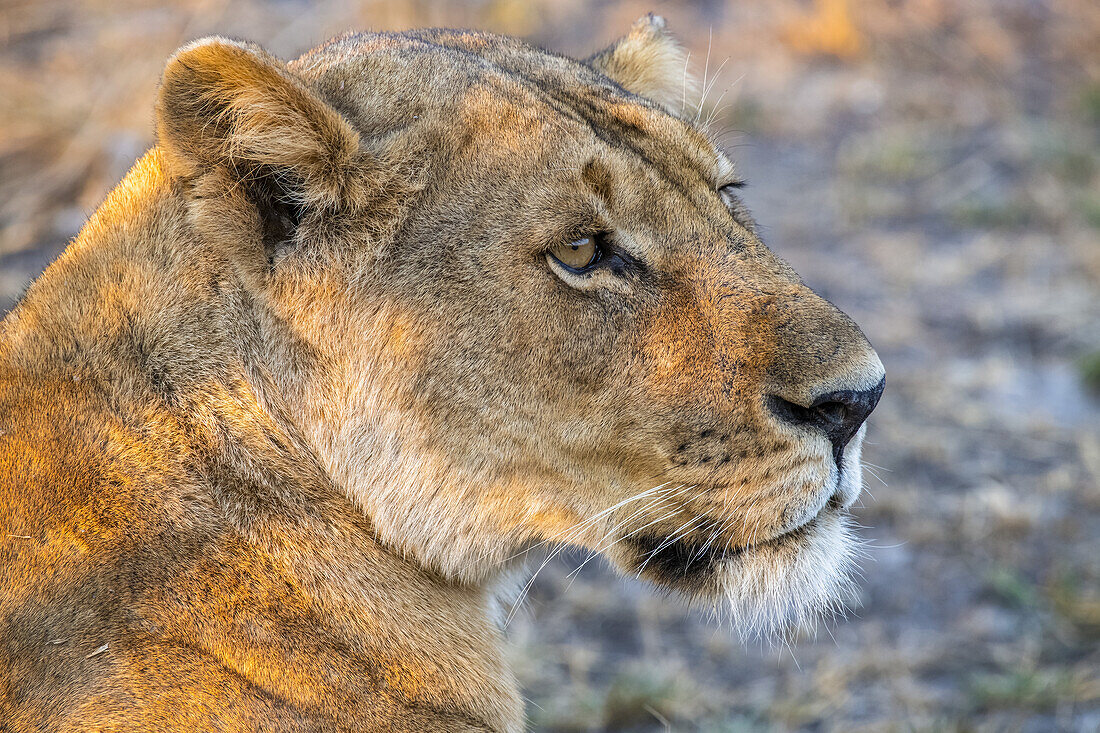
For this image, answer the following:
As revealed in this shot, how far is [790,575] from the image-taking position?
261 centimetres

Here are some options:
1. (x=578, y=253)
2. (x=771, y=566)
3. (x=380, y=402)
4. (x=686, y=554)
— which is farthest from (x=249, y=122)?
(x=771, y=566)

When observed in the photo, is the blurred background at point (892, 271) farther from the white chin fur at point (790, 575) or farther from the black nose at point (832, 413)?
the black nose at point (832, 413)

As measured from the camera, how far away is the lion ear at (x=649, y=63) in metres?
3.35

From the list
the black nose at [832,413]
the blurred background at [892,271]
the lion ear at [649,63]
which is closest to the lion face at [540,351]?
the black nose at [832,413]

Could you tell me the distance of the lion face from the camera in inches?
96.2

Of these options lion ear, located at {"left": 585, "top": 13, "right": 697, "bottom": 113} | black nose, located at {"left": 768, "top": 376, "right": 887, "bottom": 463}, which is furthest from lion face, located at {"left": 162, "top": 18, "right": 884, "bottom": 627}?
lion ear, located at {"left": 585, "top": 13, "right": 697, "bottom": 113}

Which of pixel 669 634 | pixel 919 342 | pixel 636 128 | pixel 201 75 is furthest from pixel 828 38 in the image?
pixel 201 75

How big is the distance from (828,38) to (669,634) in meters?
7.56

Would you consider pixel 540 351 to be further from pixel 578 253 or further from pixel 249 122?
pixel 249 122

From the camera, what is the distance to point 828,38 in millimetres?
10328

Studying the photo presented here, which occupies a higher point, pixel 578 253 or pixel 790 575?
pixel 578 253

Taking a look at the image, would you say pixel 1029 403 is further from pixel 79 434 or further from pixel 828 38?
pixel 828 38

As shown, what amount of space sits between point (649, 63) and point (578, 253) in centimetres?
110

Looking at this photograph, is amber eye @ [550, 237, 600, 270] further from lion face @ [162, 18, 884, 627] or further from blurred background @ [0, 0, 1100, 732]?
blurred background @ [0, 0, 1100, 732]
